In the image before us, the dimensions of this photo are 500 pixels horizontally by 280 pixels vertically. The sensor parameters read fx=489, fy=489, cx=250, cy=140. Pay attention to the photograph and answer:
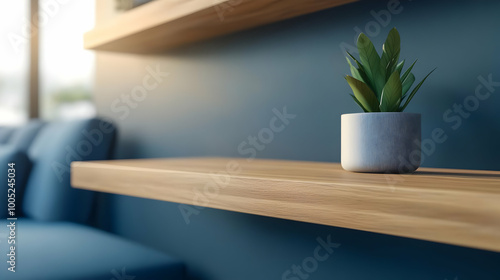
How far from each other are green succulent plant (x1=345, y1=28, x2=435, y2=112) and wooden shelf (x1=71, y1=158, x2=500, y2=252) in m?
0.13

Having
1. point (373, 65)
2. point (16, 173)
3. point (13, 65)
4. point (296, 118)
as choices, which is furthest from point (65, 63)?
point (373, 65)

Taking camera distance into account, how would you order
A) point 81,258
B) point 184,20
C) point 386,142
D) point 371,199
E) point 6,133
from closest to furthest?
point 371,199 < point 386,142 < point 184,20 < point 81,258 < point 6,133

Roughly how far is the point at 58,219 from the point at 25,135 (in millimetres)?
543

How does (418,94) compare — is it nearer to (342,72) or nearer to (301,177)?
(342,72)

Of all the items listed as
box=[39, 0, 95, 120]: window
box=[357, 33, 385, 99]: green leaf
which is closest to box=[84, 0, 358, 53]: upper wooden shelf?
box=[357, 33, 385, 99]: green leaf

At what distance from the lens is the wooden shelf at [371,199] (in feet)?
1.70

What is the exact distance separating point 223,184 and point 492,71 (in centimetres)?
50

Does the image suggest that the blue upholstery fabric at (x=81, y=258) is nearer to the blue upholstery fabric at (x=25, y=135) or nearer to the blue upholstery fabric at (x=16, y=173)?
the blue upholstery fabric at (x=16, y=173)

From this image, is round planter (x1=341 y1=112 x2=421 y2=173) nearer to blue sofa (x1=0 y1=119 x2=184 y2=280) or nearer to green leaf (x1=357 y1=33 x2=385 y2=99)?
green leaf (x1=357 y1=33 x2=385 y2=99)

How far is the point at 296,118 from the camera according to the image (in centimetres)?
120

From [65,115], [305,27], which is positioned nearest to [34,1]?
[65,115]

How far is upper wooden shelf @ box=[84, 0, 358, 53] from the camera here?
3.53 ft

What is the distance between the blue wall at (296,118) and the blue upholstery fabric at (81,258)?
18 cm

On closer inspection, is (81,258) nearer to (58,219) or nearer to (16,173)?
(58,219)
